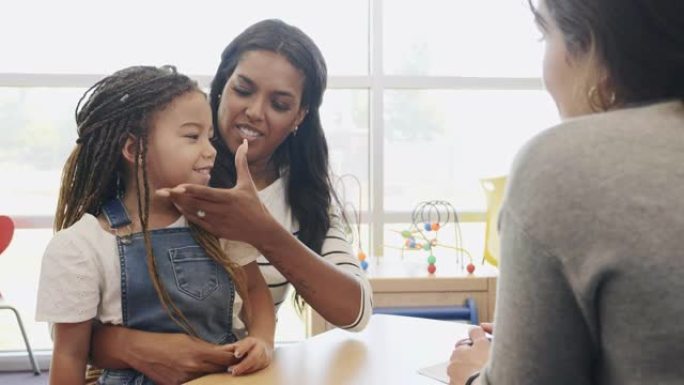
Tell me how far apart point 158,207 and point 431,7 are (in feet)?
9.92

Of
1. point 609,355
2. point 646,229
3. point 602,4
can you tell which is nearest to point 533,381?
point 609,355

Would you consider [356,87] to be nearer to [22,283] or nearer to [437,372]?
[22,283]

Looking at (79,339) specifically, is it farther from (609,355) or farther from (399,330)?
(609,355)

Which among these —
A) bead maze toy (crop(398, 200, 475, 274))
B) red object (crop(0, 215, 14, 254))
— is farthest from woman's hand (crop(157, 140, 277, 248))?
red object (crop(0, 215, 14, 254))

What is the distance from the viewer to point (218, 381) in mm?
1156

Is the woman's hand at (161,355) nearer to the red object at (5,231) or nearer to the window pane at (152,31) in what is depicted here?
the red object at (5,231)

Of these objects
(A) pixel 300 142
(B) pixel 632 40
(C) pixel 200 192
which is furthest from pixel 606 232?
(A) pixel 300 142

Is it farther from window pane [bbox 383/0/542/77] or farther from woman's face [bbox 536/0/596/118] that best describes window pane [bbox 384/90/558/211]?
woman's face [bbox 536/0/596/118]

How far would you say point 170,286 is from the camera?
1247mm

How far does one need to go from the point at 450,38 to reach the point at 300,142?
249 centimetres

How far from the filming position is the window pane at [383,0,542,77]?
402cm

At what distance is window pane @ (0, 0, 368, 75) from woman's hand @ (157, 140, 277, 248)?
2661 millimetres

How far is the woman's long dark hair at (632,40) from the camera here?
25.5 inches

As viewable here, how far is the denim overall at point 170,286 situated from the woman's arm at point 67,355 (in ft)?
0.17
